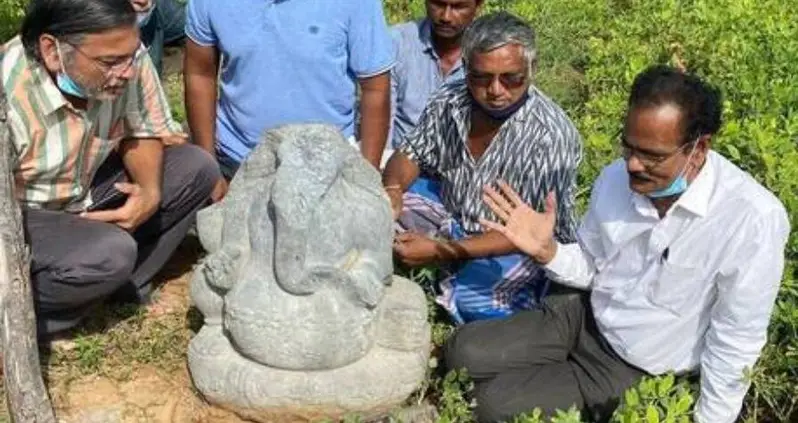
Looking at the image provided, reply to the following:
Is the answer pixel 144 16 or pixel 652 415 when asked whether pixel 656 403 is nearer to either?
pixel 652 415

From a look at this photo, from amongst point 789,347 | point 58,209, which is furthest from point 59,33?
point 789,347

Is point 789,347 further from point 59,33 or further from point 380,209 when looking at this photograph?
point 59,33

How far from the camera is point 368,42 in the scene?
15.5 ft

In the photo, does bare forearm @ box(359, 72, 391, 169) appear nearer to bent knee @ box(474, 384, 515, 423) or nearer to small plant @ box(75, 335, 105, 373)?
bent knee @ box(474, 384, 515, 423)

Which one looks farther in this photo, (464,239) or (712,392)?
(464,239)

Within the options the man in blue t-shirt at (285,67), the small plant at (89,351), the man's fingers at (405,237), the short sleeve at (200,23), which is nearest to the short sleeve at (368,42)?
the man in blue t-shirt at (285,67)

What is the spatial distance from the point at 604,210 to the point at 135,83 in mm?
1943

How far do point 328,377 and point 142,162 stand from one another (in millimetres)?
1276

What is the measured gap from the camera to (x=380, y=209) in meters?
3.96

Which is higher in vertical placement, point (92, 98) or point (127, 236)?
point (92, 98)

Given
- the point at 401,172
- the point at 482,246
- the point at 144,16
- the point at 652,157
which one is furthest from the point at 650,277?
the point at 144,16

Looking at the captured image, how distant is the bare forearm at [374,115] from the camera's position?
15.8 feet

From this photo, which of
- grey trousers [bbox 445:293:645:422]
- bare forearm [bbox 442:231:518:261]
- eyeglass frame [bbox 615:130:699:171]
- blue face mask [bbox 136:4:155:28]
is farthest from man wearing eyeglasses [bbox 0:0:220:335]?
eyeglass frame [bbox 615:130:699:171]

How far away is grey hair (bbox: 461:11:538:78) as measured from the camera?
13.3 ft
